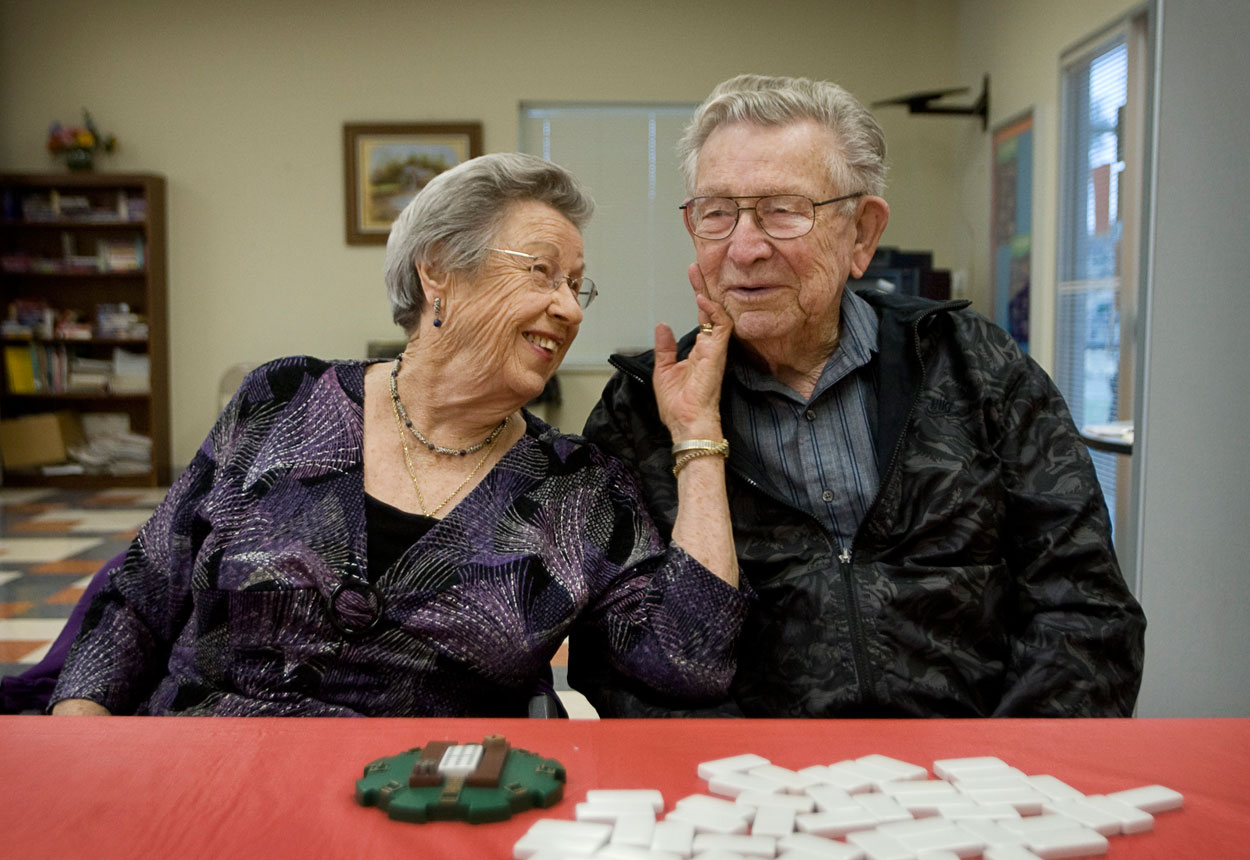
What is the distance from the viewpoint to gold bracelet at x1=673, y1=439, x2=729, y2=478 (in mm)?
1576

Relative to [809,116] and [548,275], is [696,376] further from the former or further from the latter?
[809,116]

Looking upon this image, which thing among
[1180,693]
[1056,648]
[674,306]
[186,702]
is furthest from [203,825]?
[674,306]

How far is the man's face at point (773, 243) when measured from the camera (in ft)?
5.38

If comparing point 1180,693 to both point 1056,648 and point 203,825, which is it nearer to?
point 1056,648

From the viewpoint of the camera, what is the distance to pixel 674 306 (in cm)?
777

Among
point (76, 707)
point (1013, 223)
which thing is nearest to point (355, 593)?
point (76, 707)

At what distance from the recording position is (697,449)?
5.19 ft

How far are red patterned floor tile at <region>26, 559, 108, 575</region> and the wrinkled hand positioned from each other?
3.83m

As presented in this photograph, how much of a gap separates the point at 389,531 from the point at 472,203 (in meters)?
0.51

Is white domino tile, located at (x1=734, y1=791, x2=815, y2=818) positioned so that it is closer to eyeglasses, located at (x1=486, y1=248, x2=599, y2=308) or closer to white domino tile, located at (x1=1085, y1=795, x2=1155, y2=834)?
white domino tile, located at (x1=1085, y1=795, x2=1155, y2=834)

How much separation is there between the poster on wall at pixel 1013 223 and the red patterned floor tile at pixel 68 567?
4.84 metres

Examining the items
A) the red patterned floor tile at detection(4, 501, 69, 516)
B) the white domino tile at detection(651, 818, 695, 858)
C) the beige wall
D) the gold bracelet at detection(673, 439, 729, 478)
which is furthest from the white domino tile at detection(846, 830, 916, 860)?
the beige wall

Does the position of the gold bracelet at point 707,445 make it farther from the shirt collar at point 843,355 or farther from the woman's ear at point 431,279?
the woman's ear at point 431,279

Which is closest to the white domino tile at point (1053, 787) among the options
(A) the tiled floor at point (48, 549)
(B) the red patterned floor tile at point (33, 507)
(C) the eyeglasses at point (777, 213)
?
(C) the eyeglasses at point (777, 213)
